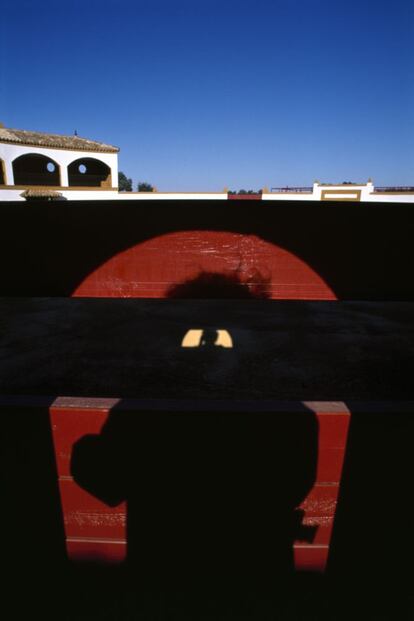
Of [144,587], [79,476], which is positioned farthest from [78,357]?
[144,587]

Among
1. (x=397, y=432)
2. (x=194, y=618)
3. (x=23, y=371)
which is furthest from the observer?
(x=23, y=371)

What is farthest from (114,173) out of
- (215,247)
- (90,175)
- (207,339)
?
(215,247)

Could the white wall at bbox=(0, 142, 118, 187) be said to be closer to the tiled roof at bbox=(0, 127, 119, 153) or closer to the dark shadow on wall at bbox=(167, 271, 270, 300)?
the tiled roof at bbox=(0, 127, 119, 153)

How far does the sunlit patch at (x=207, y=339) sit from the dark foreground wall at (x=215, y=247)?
989 millimetres

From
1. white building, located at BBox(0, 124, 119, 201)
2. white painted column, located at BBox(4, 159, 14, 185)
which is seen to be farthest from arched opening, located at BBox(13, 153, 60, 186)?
white painted column, located at BBox(4, 159, 14, 185)

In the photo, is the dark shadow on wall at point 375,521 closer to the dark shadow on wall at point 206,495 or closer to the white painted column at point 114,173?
the dark shadow on wall at point 206,495

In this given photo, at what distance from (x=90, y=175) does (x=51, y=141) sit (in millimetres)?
5880

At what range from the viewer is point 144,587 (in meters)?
1.57

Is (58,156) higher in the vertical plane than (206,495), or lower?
higher

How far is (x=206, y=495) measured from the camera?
132 cm

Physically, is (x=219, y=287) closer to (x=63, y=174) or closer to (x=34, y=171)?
(x=63, y=174)

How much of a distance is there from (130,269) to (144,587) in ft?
4.69

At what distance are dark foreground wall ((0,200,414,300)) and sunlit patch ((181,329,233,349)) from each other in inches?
38.9

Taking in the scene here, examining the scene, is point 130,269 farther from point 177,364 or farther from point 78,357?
point 78,357
